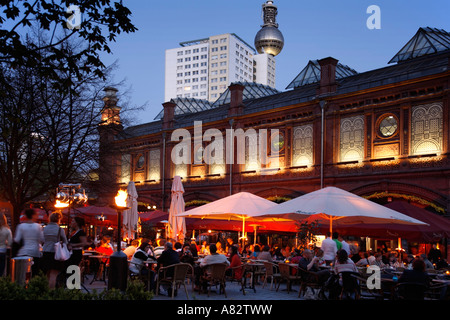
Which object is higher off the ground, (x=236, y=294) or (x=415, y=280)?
(x=415, y=280)

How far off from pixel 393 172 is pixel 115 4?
59.3 feet

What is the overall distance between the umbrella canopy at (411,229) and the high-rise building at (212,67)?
106007 millimetres

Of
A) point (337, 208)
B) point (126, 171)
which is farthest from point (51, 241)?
point (126, 171)

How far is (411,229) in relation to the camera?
15.6m

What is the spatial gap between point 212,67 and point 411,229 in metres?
119

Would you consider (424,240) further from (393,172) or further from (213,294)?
(393,172)

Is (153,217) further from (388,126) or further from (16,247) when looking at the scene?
(16,247)

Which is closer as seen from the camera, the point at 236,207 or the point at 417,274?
the point at 417,274

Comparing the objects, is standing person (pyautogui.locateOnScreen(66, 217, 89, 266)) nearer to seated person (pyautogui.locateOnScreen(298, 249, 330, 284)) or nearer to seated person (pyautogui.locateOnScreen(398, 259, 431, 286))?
seated person (pyautogui.locateOnScreen(298, 249, 330, 284))

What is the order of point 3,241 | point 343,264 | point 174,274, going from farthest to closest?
point 174,274, point 343,264, point 3,241

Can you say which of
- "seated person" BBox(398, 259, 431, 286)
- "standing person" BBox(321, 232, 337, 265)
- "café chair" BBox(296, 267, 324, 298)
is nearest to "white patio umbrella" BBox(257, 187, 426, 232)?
"standing person" BBox(321, 232, 337, 265)

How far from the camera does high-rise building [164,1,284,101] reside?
12888 cm

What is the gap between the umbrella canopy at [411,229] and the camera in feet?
51.1

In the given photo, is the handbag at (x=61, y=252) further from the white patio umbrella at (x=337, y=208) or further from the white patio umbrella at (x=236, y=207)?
the white patio umbrella at (x=236, y=207)
